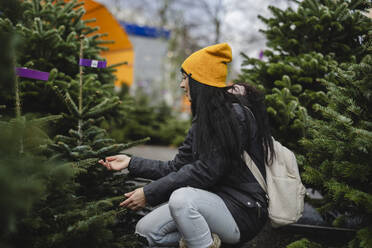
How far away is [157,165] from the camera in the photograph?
7.74 feet

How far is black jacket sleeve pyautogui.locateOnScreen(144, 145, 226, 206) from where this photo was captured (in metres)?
2.03

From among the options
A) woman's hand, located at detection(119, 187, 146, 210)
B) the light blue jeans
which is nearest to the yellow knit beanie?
the light blue jeans

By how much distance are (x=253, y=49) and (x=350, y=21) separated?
43.9 ft

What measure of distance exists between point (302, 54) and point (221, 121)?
5.94 feet

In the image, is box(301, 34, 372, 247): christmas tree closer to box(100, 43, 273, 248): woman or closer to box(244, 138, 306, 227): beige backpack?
box(244, 138, 306, 227): beige backpack

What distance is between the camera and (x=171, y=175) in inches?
84.2

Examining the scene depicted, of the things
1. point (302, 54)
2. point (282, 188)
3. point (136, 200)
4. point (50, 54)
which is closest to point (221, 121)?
point (282, 188)

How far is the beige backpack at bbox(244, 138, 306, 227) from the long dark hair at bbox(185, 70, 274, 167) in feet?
0.26

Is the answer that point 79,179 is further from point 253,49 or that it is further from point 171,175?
point 253,49

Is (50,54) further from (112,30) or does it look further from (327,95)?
(112,30)

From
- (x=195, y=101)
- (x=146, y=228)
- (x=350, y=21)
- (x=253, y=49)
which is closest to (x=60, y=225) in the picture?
(x=146, y=228)

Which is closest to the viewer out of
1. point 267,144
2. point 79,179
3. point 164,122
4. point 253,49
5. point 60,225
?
point 60,225

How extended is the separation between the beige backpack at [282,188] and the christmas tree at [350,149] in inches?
7.8

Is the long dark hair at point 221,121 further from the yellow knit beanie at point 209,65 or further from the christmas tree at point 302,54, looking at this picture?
the christmas tree at point 302,54
